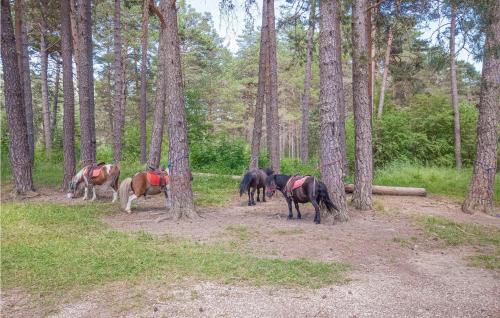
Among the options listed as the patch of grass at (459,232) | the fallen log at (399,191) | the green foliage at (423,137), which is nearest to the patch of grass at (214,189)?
the fallen log at (399,191)

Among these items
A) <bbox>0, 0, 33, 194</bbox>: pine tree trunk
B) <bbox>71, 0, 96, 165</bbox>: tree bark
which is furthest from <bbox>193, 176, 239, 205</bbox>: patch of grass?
<bbox>0, 0, 33, 194</bbox>: pine tree trunk

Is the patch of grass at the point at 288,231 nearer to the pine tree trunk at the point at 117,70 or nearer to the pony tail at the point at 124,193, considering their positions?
the pony tail at the point at 124,193

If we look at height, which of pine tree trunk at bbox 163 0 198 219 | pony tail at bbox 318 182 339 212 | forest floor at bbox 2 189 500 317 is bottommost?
forest floor at bbox 2 189 500 317

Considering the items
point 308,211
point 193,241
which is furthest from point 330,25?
point 193,241

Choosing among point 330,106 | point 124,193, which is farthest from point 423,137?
point 124,193

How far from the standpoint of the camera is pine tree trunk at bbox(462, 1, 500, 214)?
926 centimetres

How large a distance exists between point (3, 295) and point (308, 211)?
710cm

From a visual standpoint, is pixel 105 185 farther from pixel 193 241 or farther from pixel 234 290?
pixel 234 290

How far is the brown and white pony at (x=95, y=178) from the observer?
10.3m

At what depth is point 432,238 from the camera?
7043 mm

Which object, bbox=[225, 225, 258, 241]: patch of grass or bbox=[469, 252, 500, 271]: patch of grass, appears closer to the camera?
bbox=[469, 252, 500, 271]: patch of grass

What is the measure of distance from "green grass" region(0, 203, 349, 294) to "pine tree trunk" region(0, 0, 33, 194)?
13.7ft

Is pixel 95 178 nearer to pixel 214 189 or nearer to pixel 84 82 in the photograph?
pixel 84 82

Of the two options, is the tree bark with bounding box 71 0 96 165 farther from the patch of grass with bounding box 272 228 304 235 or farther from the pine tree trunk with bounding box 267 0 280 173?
the patch of grass with bounding box 272 228 304 235
